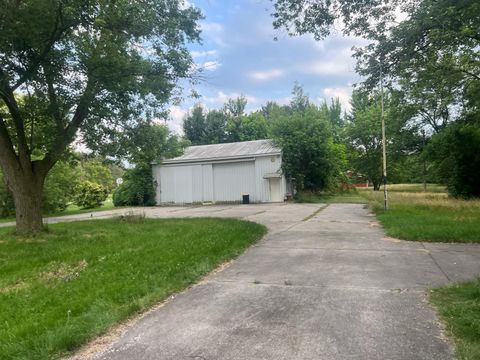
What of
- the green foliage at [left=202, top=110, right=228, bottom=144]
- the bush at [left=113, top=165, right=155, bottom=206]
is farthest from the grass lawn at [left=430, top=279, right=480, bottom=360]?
the green foliage at [left=202, top=110, right=228, bottom=144]

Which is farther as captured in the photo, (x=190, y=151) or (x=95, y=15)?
(x=190, y=151)

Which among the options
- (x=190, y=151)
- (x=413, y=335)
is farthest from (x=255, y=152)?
(x=413, y=335)

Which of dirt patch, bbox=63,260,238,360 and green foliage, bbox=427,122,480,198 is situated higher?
green foliage, bbox=427,122,480,198

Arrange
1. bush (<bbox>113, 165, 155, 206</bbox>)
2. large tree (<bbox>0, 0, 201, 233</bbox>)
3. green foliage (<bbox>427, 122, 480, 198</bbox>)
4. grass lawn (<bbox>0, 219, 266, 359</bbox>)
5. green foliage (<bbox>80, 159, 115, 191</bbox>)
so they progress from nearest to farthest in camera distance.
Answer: grass lawn (<bbox>0, 219, 266, 359</bbox>) < large tree (<bbox>0, 0, 201, 233</bbox>) < green foliage (<bbox>427, 122, 480, 198</bbox>) < bush (<bbox>113, 165, 155, 206</bbox>) < green foliage (<bbox>80, 159, 115, 191</bbox>)

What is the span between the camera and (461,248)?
27.1 feet

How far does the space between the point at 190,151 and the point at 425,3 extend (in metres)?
24.9

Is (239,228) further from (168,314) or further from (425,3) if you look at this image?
(425,3)

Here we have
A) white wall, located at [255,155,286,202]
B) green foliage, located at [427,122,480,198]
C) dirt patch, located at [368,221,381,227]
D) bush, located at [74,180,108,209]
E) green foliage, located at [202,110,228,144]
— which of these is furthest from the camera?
green foliage, located at [202,110,228,144]

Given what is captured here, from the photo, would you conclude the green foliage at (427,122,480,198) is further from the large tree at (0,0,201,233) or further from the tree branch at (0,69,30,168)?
the tree branch at (0,69,30,168)

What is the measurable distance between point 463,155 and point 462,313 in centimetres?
2130

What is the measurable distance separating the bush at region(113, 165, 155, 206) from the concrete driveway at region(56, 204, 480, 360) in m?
Result: 22.5

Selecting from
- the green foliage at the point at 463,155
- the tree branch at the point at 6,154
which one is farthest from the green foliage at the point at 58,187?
the green foliage at the point at 463,155

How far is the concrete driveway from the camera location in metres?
3.47

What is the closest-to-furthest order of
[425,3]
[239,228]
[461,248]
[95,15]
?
[461,248] → [425,3] → [95,15] → [239,228]
